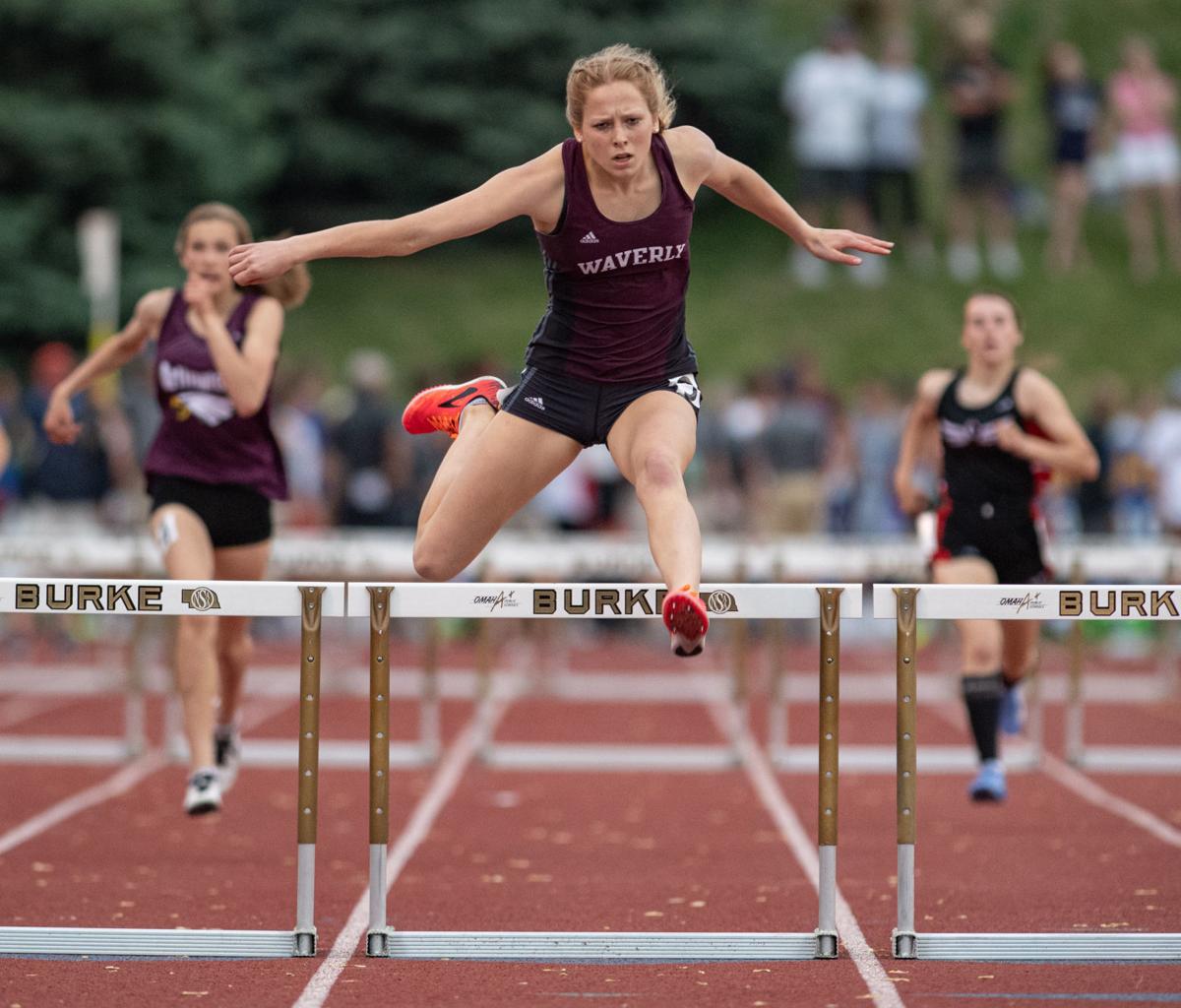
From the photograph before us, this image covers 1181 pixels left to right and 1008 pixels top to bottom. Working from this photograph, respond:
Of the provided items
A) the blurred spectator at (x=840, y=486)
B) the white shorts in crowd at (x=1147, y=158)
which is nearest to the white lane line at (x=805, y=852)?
the blurred spectator at (x=840, y=486)

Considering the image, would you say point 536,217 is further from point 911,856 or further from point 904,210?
point 904,210

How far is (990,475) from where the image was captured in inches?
314

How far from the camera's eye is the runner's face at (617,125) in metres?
5.55

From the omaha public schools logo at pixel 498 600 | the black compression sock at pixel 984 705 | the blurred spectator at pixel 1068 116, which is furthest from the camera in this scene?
the blurred spectator at pixel 1068 116

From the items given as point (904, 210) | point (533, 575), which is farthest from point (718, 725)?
point (904, 210)

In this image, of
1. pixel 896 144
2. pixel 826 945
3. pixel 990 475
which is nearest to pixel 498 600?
pixel 826 945

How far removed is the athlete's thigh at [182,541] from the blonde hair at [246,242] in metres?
0.89

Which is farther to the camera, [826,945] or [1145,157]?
[1145,157]

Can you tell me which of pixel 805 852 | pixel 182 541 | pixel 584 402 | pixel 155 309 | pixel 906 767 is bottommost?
pixel 805 852

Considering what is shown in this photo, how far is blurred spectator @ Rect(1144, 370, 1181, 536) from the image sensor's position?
635 inches

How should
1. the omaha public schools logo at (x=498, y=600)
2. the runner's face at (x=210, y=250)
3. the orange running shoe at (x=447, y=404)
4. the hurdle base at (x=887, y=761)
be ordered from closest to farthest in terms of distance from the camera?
the omaha public schools logo at (x=498, y=600), the orange running shoe at (x=447, y=404), the runner's face at (x=210, y=250), the hurdle base at (x=887, y=761)

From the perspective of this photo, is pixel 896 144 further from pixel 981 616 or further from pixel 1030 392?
pixel 981 616

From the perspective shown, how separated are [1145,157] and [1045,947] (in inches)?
803

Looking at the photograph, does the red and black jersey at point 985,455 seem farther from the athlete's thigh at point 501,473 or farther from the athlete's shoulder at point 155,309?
the athlete's shoulder at point 155,309
